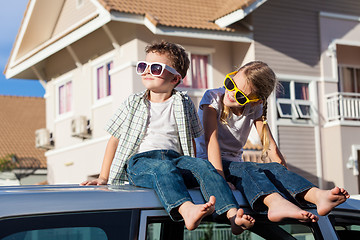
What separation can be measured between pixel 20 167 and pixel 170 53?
1126 inches

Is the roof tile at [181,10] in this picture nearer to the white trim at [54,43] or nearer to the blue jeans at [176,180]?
the white trim at [54,43]

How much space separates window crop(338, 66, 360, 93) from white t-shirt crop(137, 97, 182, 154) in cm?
1882

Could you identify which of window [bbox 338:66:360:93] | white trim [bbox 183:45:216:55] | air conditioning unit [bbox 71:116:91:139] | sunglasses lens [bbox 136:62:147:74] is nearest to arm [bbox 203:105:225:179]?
sunglasses lens [bbox 136:62:147:74]

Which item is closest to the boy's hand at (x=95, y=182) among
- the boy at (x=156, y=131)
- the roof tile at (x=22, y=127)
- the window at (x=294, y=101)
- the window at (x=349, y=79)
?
the boy at (x=156, y=131)

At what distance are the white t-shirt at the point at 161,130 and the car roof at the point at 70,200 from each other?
95 cm

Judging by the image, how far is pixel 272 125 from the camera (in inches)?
776

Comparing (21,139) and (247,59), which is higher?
(247,59)

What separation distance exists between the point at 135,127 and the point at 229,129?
756 millimetres

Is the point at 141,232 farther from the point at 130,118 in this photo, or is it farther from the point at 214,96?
the point at 214,96

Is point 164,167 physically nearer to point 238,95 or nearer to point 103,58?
point 238,95

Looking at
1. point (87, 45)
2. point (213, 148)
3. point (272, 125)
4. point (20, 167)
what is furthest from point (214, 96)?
A: point (20, 167)

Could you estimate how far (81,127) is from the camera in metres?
20.9

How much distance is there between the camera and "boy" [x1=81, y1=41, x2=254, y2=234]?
11.0 feet

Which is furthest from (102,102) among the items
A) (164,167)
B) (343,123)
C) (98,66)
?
(164,167)
